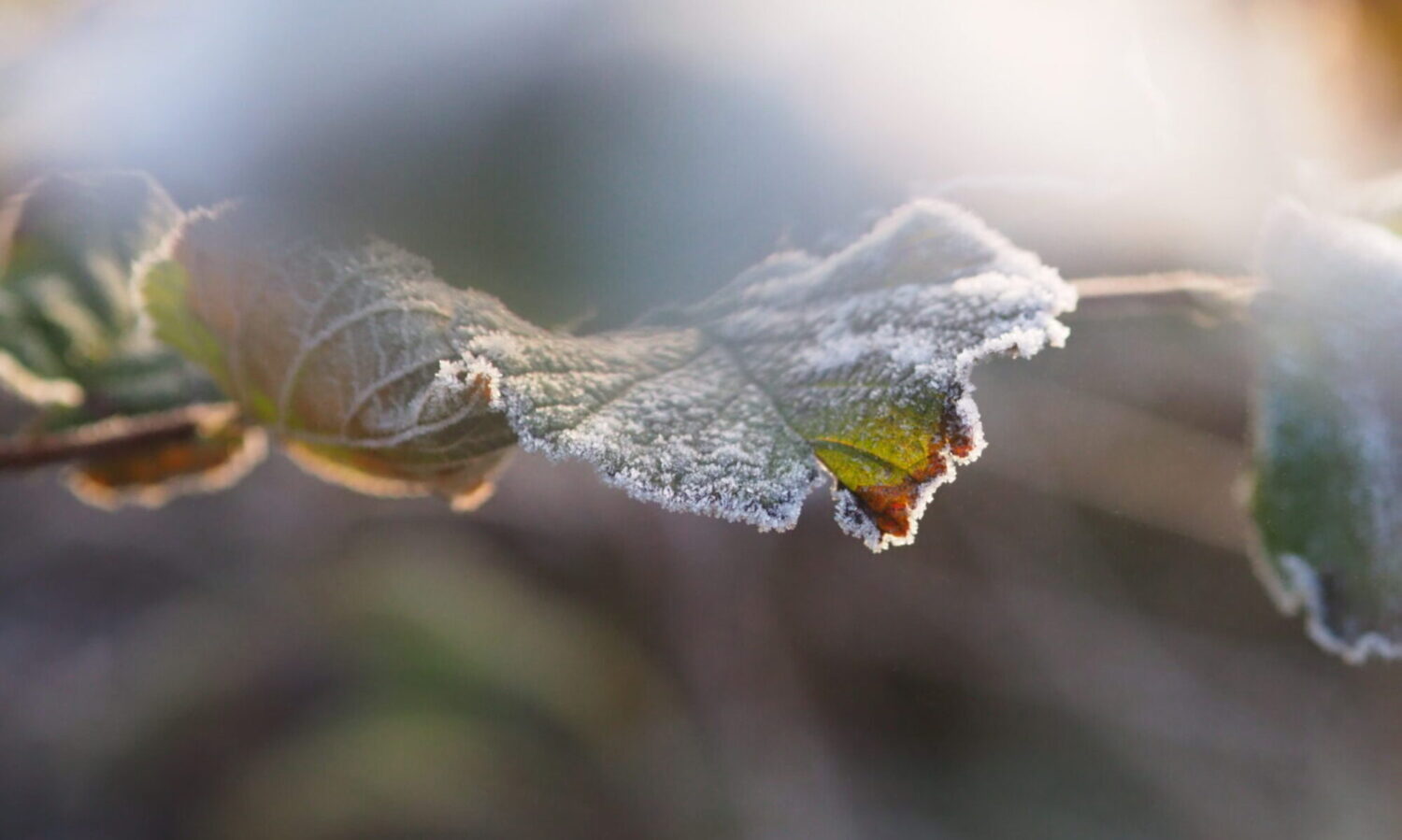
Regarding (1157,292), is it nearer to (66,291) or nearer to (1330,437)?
(1330,437)

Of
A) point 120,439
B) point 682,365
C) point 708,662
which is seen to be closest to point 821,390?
point 682,365

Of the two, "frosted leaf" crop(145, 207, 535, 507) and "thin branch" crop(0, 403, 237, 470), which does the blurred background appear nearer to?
"thin branch" crop(0, 403, 237, 470)

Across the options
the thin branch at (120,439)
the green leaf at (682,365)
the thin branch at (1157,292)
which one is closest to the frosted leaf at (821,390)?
the green leaf at (682,365)

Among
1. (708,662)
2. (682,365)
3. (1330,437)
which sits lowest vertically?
(708,662)

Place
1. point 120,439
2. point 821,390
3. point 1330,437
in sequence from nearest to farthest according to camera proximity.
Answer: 1. point 821,390
2. point 1330,437
3. point 120,439

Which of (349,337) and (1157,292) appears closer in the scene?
(349,337)

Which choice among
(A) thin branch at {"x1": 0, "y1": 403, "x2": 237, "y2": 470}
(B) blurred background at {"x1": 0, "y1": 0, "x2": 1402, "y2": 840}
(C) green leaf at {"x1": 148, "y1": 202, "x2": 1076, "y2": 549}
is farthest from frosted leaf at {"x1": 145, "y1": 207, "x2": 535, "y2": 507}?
(B) blurred background at {"x1": 0, "y1": 0, "x2": 1402, "y2": 840}
